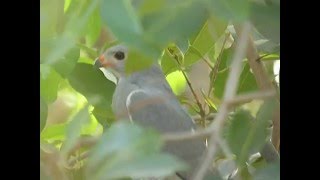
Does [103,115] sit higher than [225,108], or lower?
lower

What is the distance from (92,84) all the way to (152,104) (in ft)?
0.27

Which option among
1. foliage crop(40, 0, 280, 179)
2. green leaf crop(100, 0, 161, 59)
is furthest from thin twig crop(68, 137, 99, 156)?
green leaf crop(100, 0, 161, 59)

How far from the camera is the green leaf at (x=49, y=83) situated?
66 cm

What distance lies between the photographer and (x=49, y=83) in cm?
70

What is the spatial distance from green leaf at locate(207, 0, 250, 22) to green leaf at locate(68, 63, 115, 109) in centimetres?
27

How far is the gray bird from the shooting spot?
2.46 ft

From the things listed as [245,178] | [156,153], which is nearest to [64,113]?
[245,178]

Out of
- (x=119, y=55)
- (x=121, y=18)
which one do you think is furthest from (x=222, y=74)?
(x=121, y=18)

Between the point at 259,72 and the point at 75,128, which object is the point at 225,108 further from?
the point at 259,72
